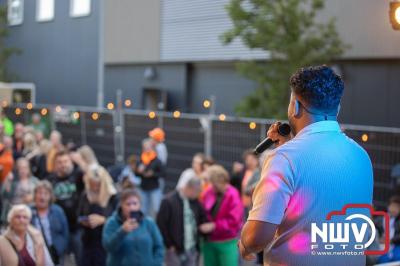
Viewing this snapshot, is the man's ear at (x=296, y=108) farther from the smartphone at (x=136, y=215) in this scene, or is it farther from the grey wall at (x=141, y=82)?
the grey wall at (x=141, y=82)

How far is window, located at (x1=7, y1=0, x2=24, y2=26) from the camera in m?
27.3

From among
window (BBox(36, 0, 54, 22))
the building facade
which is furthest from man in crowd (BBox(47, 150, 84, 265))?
window (BBox(36, 0, 54, 22))

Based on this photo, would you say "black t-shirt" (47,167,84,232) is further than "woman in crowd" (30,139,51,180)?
No

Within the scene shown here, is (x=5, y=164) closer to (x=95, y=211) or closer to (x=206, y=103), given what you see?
(x=95, y=211)

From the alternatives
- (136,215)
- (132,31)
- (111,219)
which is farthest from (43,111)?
(136,215)

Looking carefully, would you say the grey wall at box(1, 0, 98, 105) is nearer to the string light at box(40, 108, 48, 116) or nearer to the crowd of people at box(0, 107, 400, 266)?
the string light at box(40, 108, 48, 116)

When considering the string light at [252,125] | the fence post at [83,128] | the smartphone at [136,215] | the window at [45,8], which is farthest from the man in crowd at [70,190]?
the window at [45,8]

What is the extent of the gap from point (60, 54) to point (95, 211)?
18.3 meters

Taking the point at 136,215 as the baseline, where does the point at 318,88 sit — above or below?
above

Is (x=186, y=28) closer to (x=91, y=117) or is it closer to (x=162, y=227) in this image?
(x=91, y=117)

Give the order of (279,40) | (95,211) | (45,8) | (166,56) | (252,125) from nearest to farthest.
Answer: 1. (95,211)
2. (279,40)
3. (252,125)
4. (166,56)
5. (45,8)

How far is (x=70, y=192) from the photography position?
9.40m

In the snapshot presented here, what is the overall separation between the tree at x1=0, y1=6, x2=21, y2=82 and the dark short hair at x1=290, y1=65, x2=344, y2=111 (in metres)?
25.2

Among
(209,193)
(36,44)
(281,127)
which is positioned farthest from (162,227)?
(36,44)
